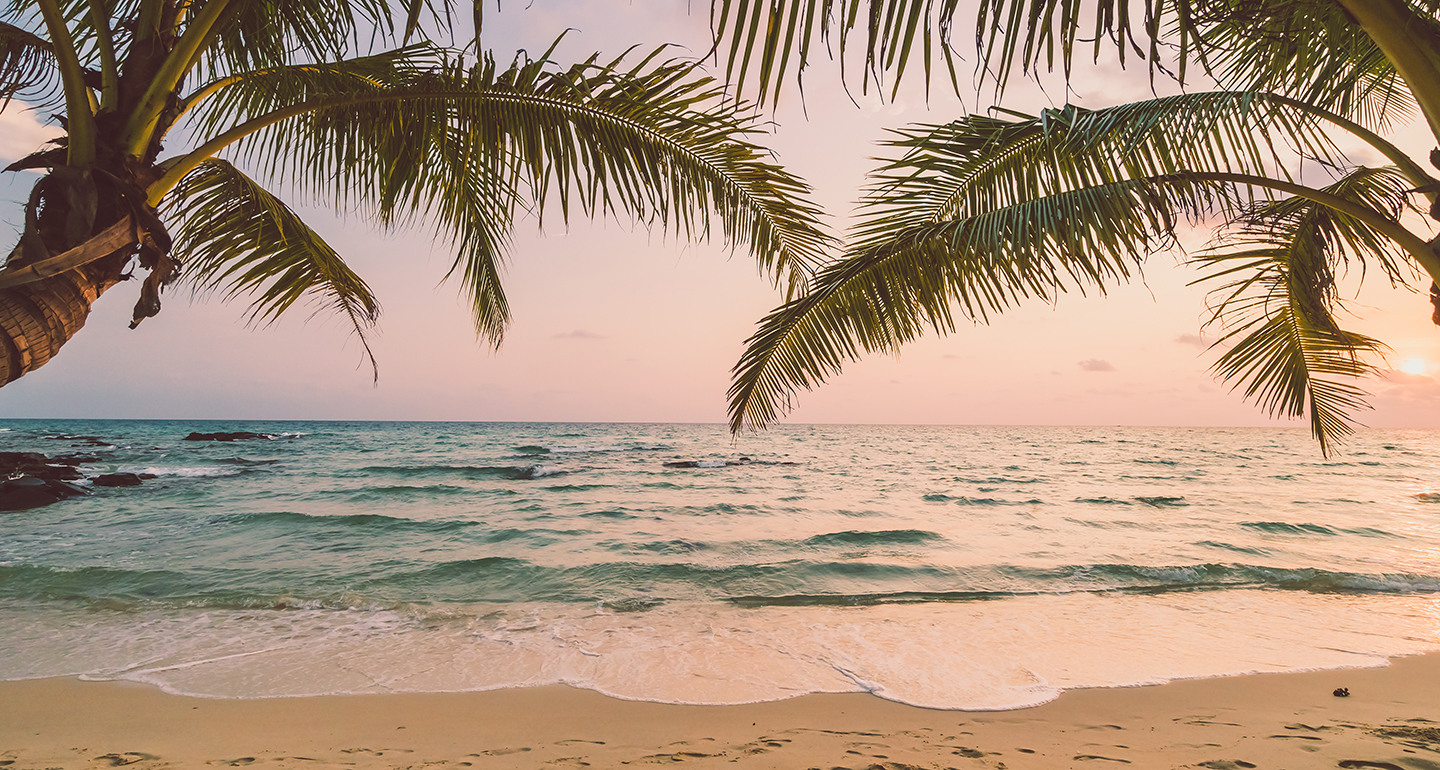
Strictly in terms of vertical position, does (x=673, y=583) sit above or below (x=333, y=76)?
below

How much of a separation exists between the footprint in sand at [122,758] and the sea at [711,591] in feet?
2.65

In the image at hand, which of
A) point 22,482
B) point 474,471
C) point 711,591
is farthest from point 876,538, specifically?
point 22,482

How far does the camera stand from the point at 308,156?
3.60m

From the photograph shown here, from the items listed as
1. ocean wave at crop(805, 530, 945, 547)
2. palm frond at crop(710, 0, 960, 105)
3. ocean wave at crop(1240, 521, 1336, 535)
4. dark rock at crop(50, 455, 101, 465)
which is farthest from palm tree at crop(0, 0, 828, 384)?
dark rock at crop(50, 455, 101, 465)

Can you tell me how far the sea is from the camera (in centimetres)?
439

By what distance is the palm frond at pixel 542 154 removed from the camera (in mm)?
3068

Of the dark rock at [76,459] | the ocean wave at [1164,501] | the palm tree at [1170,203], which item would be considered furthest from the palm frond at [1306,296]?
the dark rock at [76,459]

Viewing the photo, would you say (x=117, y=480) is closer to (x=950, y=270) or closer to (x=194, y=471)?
(x=194, y=471)

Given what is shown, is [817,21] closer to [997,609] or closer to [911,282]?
[911,282]

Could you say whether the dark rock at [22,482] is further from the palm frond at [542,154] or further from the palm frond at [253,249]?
the palm frond at [542,154]

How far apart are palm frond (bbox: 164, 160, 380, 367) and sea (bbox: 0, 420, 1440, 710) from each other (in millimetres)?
2449

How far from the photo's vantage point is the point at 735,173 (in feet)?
11.3

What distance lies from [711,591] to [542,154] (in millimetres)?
5130

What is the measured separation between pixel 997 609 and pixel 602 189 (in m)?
5.20
